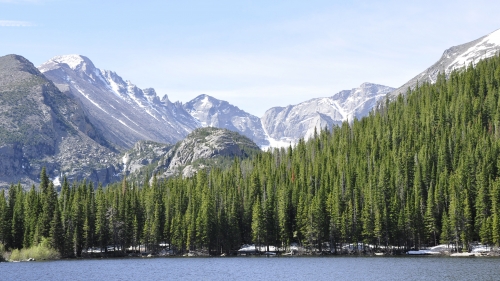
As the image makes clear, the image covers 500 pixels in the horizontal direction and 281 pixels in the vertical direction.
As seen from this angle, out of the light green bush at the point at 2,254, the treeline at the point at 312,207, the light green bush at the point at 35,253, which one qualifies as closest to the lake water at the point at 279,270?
the light green bush at the point at 35,253

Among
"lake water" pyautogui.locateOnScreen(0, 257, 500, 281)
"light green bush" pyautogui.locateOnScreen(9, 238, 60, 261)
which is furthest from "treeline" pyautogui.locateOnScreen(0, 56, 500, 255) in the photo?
"lake water" pyautogui.locateOnScreen(0, 257, 500, 281)

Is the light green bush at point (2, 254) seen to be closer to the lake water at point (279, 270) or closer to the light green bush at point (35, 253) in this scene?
the light green bush at point (35, 253)

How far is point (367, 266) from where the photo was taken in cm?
10919

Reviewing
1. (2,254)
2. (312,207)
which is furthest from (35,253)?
(312,207)

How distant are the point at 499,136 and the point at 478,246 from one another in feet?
162

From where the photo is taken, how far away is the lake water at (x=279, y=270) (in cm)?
9244

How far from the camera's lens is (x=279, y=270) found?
105812 mm

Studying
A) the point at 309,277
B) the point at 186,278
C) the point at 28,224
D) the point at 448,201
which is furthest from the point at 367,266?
the point at 28,224

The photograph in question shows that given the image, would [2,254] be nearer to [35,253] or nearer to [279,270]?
[35,253]

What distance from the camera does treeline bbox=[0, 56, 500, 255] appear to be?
144 metres

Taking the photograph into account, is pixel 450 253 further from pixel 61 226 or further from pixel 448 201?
pixel 61 226

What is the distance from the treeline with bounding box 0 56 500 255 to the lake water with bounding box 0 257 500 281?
77.4 ft

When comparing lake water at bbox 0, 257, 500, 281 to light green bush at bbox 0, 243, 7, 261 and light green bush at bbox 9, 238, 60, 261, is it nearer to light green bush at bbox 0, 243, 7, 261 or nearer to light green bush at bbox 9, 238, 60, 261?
light green bush at bbox 9, 238, 60, 261

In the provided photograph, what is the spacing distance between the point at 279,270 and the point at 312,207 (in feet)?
151
